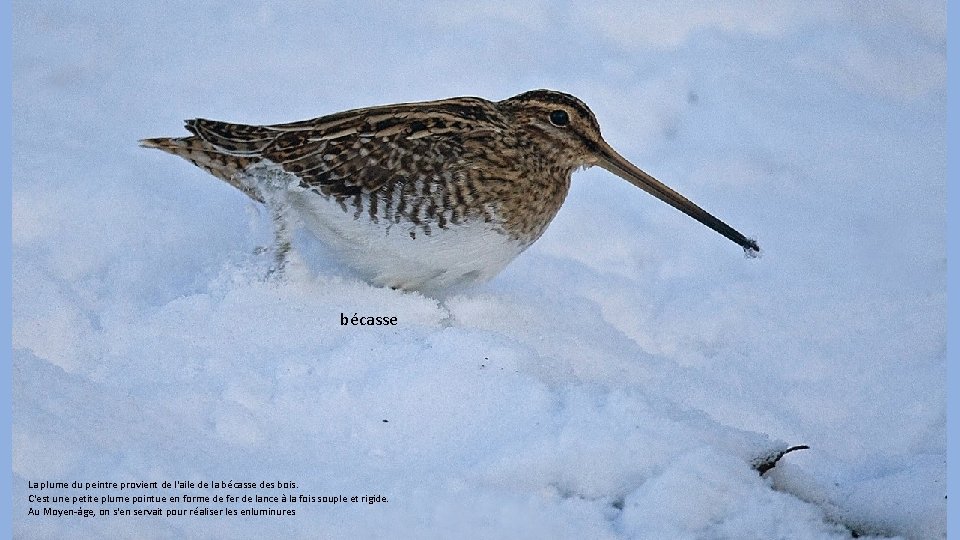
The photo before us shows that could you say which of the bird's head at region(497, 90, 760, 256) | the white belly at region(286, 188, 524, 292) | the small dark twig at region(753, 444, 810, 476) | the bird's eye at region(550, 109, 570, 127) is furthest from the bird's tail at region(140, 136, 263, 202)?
the small dark twig at region(753, 444, 810, 476)

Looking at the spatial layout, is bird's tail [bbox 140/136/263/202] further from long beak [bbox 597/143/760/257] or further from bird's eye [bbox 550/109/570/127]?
long beak [bbox 597/143/760/257]

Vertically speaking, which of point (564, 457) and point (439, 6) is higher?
point (439, 6)

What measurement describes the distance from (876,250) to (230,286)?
2.94m

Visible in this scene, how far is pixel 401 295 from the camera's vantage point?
473 centimetres

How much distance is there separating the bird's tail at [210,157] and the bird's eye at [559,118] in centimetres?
114

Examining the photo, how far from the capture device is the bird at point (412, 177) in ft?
14.8

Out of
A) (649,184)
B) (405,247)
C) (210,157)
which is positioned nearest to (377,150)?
(405,247)

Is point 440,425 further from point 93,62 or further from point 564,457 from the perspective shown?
point 93,62

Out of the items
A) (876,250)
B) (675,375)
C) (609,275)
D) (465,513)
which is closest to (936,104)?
(876,250)

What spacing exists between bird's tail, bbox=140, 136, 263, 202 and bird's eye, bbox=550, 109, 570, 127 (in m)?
1.14

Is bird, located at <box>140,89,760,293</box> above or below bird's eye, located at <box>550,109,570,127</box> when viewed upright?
below

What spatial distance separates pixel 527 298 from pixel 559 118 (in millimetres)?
731

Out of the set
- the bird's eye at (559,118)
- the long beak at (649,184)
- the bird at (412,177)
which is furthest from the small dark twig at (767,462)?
the bird's eye at (559,118)

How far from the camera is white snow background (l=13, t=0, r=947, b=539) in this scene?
3.49m
